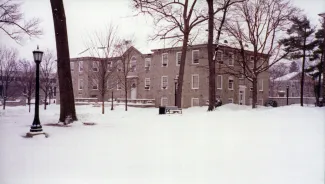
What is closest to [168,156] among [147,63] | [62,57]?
[62,57]

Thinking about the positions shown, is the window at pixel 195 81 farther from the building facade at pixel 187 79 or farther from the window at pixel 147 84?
the window at pixel 147 84

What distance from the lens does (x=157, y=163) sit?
6102mm

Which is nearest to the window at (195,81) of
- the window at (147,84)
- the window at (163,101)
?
the window at (163,101)

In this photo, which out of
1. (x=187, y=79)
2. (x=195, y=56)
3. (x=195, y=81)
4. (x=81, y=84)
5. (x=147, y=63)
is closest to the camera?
(x=195, y=81)

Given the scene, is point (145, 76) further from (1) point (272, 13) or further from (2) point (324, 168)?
(2) point (324, 168)

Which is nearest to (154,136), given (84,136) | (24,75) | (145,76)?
(84,136)

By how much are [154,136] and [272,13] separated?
2110 centimetres

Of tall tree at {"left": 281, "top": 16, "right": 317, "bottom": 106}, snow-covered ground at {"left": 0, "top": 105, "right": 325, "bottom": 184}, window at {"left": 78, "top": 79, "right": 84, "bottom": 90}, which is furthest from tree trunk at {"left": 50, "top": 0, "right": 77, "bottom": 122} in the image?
window at {"left": 78, "top": 79, "right": 84, "bottom": 90}

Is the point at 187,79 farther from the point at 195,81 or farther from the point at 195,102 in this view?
the point at 195,102

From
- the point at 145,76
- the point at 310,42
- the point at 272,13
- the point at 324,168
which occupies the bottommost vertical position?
the point at 324,168

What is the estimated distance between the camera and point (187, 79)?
34344 mm

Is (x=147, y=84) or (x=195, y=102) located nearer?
(x=195, y=102)

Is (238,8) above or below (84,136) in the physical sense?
above

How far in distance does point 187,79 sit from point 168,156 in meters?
28.0
